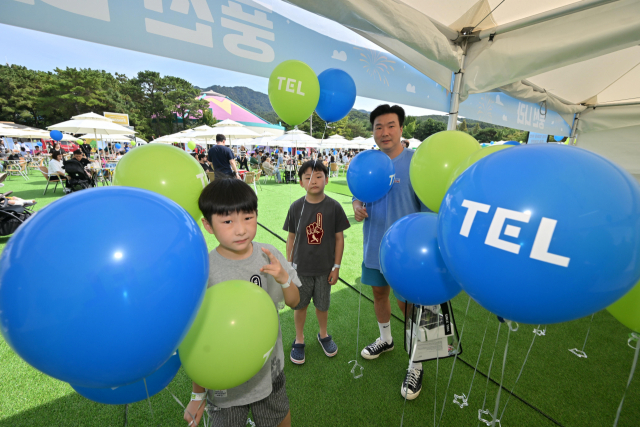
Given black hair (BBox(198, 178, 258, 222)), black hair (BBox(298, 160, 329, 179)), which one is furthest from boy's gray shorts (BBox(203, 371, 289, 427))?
black hair (BBox(298, 160, 329, 179))

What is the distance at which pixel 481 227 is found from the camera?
699 millimetres

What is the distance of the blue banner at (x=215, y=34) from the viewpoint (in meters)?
1.36

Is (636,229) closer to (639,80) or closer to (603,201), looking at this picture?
(603,201)

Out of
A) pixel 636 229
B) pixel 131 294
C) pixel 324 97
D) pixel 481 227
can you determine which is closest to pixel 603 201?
pixel 636 229

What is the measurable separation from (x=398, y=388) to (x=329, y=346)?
610 mm

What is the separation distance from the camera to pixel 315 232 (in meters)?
2.03

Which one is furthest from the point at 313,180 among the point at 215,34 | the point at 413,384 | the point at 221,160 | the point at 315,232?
the point at 221,160

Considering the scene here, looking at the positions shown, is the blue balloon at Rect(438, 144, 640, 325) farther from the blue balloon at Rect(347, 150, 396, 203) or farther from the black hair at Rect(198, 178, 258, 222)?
the blue balloon at Rect(347, 150, 396, 203)

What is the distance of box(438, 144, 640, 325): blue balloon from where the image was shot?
2.00 feet

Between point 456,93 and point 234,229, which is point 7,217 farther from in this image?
point 456,93

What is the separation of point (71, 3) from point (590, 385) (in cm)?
428

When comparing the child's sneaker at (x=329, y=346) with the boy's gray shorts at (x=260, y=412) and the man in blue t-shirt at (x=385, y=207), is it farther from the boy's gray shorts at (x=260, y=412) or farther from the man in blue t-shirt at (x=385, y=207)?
the boy's gray shorts at (x=260, y=412)

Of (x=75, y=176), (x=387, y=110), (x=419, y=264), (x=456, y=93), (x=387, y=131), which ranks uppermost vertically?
(x=456, y=93)

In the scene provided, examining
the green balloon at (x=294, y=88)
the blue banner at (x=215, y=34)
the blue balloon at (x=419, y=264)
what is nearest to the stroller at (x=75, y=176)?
the blue banner at (x=215, y=34)
